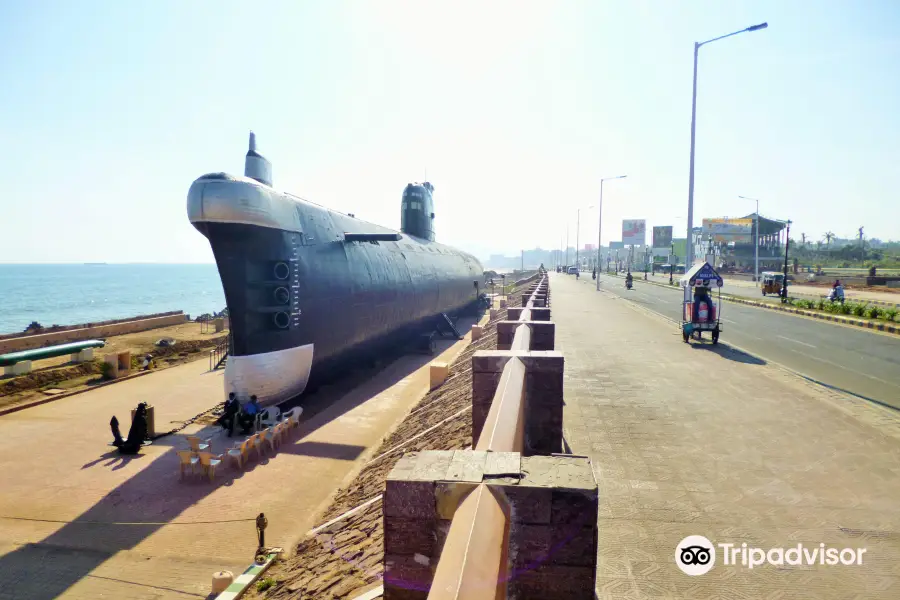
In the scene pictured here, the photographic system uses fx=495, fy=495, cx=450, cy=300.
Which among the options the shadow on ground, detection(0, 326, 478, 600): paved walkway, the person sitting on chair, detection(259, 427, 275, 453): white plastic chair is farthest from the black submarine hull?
the shadow on ground

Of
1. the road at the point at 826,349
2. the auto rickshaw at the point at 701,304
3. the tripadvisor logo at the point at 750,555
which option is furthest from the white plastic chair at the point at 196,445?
the auto rickshaw at the point at 701,304

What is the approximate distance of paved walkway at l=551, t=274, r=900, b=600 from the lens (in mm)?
5320

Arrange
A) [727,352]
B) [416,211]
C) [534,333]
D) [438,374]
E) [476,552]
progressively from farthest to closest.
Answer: [416,211]
[438,374]
[727,352]
[534,333]
[476,552]

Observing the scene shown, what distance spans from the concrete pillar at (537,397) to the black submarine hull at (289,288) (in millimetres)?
10126

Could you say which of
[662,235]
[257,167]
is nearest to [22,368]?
[257,167]

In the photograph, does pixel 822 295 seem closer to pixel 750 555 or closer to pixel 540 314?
pixel 540 314

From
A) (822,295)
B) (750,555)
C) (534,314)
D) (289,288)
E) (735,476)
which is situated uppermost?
(289,288)

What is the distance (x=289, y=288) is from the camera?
15.4m

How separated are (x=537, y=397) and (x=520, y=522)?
3.69 meters

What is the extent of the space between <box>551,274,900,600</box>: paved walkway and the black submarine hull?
849 cm

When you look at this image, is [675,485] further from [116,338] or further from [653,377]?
[116,338]

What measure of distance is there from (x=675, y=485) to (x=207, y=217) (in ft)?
44.4

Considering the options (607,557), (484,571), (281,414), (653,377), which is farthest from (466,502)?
(281,414)

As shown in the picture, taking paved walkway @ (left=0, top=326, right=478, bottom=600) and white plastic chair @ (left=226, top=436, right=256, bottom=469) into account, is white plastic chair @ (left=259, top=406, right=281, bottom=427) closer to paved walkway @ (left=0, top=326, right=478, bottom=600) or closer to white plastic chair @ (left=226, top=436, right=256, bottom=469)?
paved walkway @ (left=0, top=326, right=478, bottom=600)
